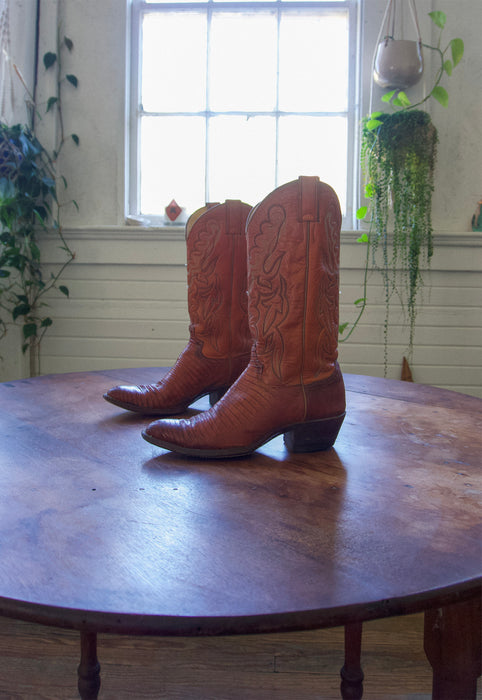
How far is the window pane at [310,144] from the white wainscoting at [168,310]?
0.47 m

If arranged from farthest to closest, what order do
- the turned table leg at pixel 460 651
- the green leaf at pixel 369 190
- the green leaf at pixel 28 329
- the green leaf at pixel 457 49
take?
the green leaf at pixel 28 329 < the green leaf at pixel 369 190 < the green leaf at pixel 457 49 < the turned table leg at pixel 460 651

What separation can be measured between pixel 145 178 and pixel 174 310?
2.36ft

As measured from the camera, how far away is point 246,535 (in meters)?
0.52

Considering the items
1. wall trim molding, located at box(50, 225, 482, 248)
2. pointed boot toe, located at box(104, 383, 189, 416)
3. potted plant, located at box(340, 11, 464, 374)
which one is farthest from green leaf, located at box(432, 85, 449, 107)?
pointed boot toe, located at box(104, 383, 189, 416)

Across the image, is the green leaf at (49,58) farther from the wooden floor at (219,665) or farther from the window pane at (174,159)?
the wooden floor at (219,665)

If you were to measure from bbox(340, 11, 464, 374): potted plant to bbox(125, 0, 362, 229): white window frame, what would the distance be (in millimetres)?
163

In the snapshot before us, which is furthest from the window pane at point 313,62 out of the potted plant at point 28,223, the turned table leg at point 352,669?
the turned table leg at point 352,669

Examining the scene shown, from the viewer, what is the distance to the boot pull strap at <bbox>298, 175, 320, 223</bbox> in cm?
80

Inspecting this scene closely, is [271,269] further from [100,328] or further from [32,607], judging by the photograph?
[100,328]

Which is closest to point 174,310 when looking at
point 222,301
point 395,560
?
point 222,301

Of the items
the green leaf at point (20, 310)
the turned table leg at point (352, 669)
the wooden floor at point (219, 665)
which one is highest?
the green leaf at point (20, 310)

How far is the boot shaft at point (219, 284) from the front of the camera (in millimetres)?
1056

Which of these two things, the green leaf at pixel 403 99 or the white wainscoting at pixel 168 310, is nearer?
the green leaf at pixel 403 99

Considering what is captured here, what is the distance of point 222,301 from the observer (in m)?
1.08
